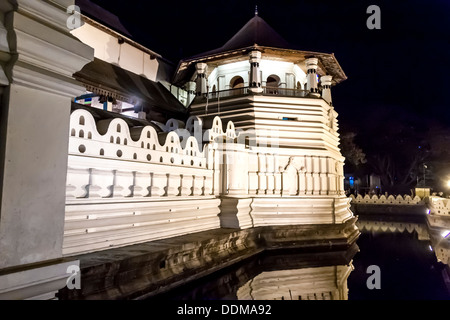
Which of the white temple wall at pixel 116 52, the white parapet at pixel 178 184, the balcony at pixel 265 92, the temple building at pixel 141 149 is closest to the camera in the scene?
the temple building at pixel 141 149

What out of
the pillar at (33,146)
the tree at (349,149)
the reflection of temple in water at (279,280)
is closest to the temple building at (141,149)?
the pillar at (33,146)

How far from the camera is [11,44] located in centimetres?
256

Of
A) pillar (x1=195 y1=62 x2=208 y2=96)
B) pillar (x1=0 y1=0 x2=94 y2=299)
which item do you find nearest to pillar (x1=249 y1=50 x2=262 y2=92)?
pillar (x1=195 y1=62 x2=208 y2=96)

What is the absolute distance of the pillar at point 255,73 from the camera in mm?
13220

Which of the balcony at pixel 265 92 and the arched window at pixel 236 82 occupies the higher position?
the arched window at pixel 236 82

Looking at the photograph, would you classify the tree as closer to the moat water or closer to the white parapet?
the white parapet

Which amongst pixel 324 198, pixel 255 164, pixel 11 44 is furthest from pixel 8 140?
pixel 324 198

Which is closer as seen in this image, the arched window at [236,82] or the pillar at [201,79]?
the pillar at [201,79]

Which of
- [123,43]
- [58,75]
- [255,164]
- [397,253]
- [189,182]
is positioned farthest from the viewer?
[123,43]

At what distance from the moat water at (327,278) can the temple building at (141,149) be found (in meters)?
0.72

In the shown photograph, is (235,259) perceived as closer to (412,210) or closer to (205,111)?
(205,111)

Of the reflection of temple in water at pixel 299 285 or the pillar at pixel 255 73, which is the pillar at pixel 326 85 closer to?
the pillar at pixel 255 73

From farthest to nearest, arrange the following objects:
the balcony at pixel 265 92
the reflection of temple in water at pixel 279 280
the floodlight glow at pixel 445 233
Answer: the floodlight glow at pixel 445 233, the balcony at pixel 265 92, the reflection of temple in water at pixel 279 280

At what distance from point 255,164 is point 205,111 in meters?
4.27
